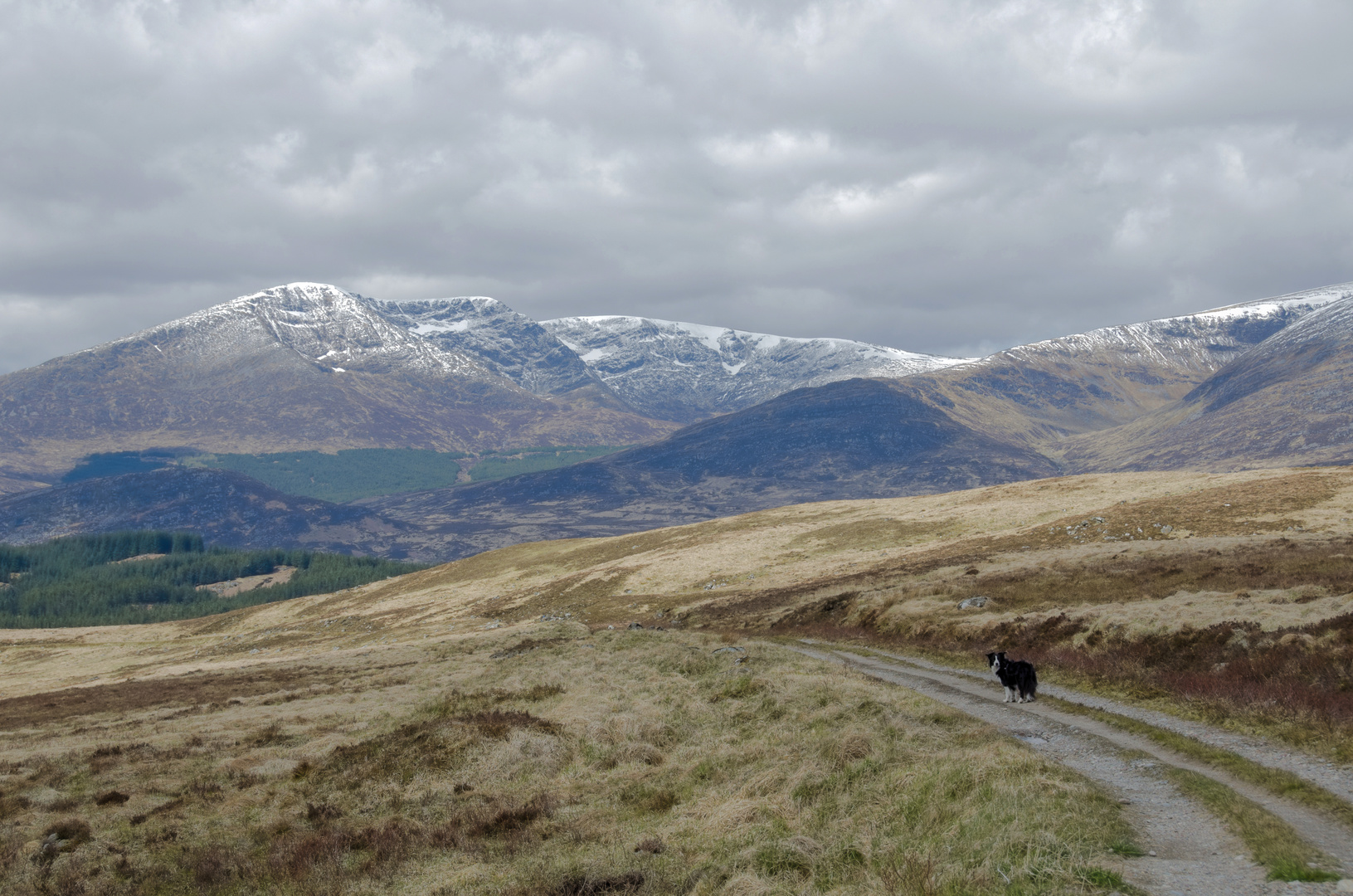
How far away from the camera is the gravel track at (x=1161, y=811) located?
11.4 metres

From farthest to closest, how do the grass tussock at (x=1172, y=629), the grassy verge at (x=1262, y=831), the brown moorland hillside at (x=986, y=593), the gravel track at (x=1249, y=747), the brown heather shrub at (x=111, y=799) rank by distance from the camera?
the brown moorland hillside at (x=986, y=593) → the brown heather shrub at (x=111, y=799) → the grass tussock at (x=1172, y=629) → the gravel track at (x=1249, y=747) → the grassy verge at (x=1262, y=831)

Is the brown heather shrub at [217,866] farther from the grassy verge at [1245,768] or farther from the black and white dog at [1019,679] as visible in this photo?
the black and white dog at [1019,679]

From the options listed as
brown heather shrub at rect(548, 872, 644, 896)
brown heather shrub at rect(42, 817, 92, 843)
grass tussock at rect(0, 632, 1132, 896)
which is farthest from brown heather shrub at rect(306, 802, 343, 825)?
brown heather shrub at rect(548, 872, 644, 896)

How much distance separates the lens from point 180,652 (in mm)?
126625

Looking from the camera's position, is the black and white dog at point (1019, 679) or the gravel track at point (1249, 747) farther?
the black and white dog at point (1019, 679)

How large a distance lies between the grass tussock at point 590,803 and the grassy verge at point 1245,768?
387cm

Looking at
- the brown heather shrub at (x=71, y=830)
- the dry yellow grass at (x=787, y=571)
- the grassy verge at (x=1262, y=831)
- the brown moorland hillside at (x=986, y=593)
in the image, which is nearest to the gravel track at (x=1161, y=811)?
the grassy verge at (x=1262, y=831)

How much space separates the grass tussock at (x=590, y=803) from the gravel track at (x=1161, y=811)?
66 centimetres

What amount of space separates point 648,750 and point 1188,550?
154 ft

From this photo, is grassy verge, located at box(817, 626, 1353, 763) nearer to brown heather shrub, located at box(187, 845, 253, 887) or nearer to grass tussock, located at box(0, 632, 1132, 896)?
grass tussock, located at box(0, 632, 1132, 896)

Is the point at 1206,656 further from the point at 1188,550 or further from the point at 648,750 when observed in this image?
the point at 1188,550

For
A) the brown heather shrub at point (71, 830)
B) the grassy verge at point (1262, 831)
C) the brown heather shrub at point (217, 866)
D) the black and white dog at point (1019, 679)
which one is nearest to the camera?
the grassy verge at point (1262, 831)

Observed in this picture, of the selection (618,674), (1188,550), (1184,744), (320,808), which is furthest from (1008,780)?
(1188,550)

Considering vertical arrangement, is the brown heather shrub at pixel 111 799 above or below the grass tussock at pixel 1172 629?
below
